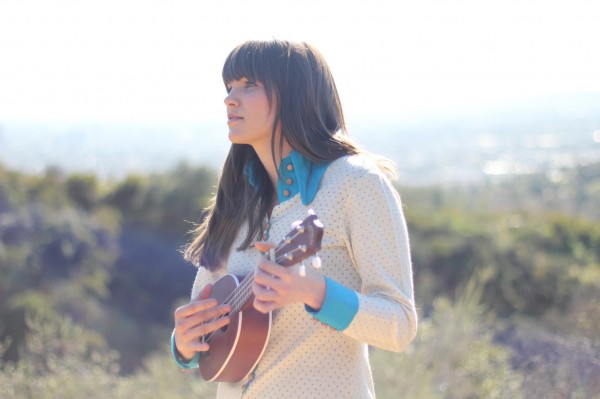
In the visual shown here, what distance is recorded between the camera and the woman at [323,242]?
176 centimetres

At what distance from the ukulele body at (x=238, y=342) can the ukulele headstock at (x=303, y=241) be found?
0.28 m

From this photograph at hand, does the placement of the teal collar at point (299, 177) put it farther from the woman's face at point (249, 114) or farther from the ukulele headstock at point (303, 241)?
the ukulele headstock at point (303, 241)

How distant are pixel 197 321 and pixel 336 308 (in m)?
0.45

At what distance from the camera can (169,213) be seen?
1356 centimetres

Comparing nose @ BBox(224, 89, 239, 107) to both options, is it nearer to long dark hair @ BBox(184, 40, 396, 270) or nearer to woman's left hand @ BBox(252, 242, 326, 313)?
long dark hair @ BBox(184, 40, 396, 270)

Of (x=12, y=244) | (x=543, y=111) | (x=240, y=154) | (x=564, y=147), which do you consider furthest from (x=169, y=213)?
(x=543, y=111)

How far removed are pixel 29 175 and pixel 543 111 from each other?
39.5 m

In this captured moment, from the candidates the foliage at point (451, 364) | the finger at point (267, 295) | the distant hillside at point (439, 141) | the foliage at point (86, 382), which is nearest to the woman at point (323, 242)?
the finger at point (267, 295)

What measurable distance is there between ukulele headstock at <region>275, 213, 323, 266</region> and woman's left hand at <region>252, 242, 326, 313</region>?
1.2 inches

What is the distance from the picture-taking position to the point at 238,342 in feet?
6.38

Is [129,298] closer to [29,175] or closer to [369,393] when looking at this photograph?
[29,175]

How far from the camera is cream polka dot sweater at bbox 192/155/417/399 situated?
6.06 feet

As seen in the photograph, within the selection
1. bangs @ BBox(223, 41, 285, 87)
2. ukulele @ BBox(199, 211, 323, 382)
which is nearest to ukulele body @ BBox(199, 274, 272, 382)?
ukulele @ BBox(199, 211, 323, 382)

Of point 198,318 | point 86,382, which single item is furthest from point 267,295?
point 86,382
